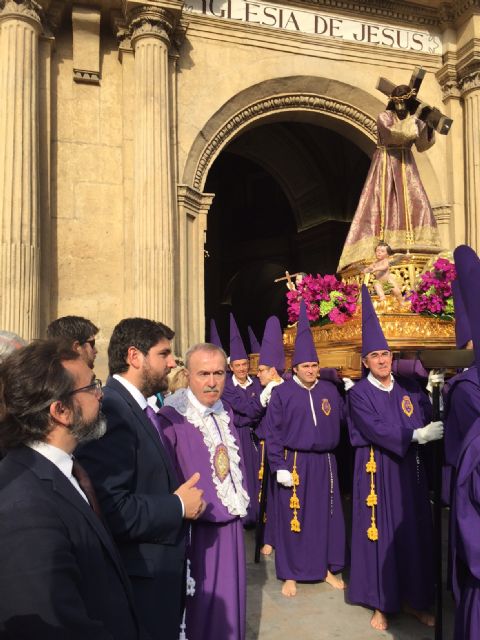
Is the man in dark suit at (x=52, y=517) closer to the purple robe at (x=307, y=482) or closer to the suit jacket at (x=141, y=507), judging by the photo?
the suit jacket at (x=141, y=507)

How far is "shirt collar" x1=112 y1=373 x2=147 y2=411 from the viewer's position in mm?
2513

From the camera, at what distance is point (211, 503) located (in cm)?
285

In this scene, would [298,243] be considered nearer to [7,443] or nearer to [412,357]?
[412,357]

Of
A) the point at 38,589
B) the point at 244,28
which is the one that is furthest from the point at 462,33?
the point at 38,589

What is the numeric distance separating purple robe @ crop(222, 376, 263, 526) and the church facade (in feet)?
7.77

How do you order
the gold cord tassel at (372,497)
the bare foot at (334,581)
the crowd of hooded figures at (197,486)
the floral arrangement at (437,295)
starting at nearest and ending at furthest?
the crowd of hooded figures at (197,486) → the gold cord tassel at (372,497) → the bare foot at (334,581) → the floral arrangement at (437,295)

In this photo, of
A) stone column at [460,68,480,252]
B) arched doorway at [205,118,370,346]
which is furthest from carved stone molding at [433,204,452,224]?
arched doorway at [205,118,370,346]

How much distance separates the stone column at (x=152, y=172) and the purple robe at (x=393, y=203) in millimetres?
2800

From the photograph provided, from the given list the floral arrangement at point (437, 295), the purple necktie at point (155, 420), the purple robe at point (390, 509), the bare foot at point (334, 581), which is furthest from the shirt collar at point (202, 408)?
the floral arrangement at point (437, 295)

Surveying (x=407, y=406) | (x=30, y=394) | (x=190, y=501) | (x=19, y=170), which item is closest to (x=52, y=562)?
(x=30, y=394)

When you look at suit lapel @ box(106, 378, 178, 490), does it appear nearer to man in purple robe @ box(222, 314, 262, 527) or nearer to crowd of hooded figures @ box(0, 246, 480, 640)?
crowd of hooded figures @ box(0, 246, 480, 640)

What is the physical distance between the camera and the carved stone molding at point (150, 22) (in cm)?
890

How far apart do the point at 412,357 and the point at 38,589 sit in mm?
4312

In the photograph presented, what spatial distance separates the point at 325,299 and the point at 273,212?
14.0 meters
